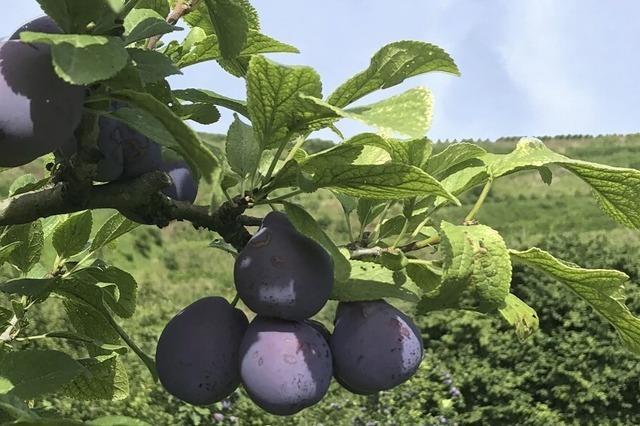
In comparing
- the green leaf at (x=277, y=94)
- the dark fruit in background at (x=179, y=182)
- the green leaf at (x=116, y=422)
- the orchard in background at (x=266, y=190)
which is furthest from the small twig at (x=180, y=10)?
the green leaf at (x=116, y=422)

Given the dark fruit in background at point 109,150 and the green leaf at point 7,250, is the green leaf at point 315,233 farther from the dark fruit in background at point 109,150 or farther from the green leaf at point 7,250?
the green leaf at point 7,250

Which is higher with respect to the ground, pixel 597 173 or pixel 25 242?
pixel 597 173

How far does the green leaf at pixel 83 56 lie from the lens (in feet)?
1.63

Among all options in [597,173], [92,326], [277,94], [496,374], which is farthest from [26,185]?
[496,374]

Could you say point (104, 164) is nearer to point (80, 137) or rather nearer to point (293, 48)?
point (80, 137)

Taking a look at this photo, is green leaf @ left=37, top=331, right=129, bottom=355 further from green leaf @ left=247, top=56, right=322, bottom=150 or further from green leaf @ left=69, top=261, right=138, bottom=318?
green leaf @ left=247, top=56, right=322, bottom=150

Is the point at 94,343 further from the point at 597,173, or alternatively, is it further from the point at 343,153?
the point at 597,173

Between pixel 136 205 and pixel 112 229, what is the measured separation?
0.33 m

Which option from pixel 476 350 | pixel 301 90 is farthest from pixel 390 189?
pixel 476 350

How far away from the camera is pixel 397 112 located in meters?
0.60

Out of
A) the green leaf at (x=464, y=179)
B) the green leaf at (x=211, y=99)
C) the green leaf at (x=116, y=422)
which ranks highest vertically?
the green leaf at (x=464, y=179)

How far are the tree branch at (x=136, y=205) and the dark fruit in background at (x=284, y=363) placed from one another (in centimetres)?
10

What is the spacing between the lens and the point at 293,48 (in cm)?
81

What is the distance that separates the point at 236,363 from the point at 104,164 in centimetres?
21
